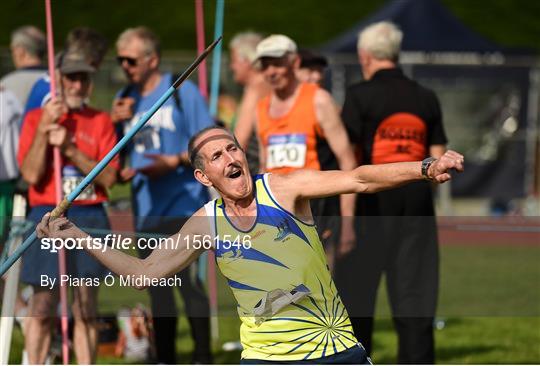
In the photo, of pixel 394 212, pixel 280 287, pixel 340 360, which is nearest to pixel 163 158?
pixel 394 212

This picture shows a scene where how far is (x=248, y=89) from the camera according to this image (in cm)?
761

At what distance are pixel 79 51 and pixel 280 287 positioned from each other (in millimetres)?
2697

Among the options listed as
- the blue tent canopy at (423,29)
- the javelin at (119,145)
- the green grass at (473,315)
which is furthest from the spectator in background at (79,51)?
the blue tent canopy at (423,29)

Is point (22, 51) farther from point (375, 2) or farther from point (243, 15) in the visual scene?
point (375, 2)

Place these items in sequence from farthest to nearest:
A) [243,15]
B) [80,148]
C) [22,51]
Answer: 1. [243,15]
2. [22,51]
3. [80,148]

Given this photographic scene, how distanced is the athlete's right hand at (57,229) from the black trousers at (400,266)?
2652mm

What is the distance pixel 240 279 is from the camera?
4656 millimetres

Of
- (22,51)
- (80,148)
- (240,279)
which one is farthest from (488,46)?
(240,279)

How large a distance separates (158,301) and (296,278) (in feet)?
8.88

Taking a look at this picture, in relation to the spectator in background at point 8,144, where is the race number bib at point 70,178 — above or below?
below

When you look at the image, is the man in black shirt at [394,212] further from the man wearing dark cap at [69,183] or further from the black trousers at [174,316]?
the man wearing dark cap at [69,183]

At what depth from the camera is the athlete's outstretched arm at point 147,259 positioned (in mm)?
4559

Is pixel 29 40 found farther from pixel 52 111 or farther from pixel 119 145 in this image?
pixel 119 145

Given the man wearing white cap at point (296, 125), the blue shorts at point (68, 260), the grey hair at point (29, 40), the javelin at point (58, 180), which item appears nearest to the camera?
the javelin at point (58, 180)
